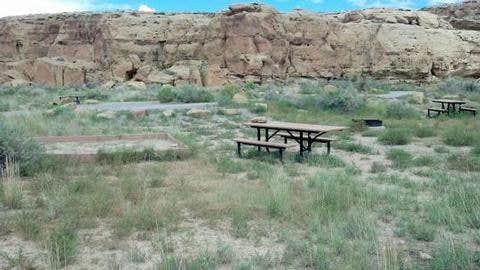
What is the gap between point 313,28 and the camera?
4056 cm

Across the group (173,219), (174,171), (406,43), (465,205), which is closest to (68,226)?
(173,219)

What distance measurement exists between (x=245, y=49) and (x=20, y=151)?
103 feet

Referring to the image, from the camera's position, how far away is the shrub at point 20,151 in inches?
311

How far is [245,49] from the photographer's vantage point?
1508 inches

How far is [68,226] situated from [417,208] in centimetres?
403

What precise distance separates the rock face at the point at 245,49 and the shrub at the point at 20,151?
2858cm

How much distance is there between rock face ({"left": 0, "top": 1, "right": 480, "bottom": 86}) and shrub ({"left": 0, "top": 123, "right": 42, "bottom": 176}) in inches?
1125

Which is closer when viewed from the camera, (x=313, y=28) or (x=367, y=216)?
(x=367, y=216)

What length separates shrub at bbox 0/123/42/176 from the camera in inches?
311

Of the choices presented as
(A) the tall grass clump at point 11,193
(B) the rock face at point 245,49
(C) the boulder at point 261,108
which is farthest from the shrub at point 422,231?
(B) the rock face at point 245,49

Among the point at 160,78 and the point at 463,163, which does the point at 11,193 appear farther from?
the point at 160,78

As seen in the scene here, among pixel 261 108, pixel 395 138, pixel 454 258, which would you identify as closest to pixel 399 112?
pixel 261 108

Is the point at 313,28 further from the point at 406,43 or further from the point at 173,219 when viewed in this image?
the point at 173,219

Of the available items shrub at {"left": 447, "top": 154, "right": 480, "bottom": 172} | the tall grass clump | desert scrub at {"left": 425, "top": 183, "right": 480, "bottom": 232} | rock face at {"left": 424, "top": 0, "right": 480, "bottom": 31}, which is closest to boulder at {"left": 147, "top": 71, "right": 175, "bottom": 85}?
rock face at {"left": 424, "top": 0, "right": 480, "bottom": 31}
